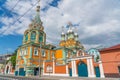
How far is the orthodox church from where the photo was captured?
80.5ft

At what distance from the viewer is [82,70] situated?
25.4m

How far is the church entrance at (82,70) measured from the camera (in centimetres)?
2485

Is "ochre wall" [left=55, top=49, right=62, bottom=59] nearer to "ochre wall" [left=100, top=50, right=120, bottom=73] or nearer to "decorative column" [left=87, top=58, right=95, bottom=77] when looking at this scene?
"decorative column" [left=87, top=58, right=95, bottom=77]

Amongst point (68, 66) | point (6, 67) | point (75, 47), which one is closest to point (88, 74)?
point (68, 66)

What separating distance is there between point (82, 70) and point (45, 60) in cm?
1207

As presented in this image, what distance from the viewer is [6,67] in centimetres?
4609

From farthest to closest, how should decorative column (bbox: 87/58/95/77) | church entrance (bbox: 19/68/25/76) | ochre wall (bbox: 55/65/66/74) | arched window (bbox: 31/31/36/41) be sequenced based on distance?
arched window (bbox: 31/31/36/41), church entrance (bbox: 19/68/25/76), ochre wall (bbox: 55/65/66/74), decorative column (bbox: 87/58/95/77)

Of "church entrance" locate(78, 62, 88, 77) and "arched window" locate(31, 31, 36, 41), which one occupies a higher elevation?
"arched window" locate(31, 31, 36, 41)

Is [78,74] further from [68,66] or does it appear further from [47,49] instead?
[47,49]

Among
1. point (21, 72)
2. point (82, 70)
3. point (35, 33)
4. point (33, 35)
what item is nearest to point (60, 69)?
point (82, 70)

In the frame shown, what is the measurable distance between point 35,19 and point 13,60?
17874 mm

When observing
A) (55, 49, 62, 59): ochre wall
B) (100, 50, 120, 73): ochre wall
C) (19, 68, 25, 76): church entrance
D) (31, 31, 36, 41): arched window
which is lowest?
(19, 68, 25, 76): church entrance

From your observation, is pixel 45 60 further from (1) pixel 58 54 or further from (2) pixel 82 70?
(2) pixel 82 70

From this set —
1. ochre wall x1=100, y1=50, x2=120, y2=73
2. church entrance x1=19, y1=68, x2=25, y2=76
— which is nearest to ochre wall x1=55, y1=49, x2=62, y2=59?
church entrance x1=19, y1=68, x2=25, y2=76
